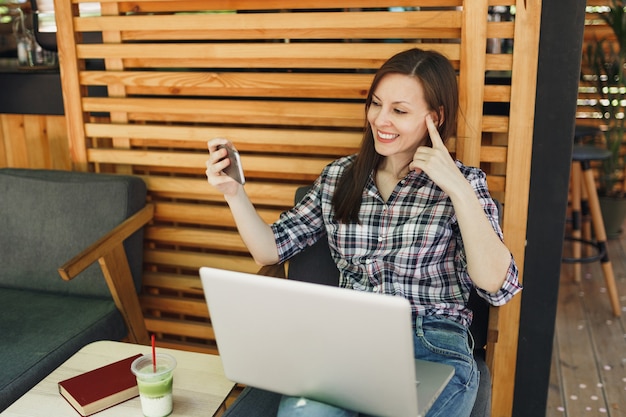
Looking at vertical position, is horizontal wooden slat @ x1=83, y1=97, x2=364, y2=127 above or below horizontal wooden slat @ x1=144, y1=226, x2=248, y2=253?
above

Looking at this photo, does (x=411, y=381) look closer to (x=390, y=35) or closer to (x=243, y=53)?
(x=390, y=35)

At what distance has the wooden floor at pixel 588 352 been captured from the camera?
272cm

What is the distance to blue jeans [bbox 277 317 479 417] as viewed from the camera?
1.50m

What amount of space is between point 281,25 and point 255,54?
0.14 meters

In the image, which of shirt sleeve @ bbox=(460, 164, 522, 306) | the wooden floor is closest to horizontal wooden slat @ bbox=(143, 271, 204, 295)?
shirt sleeve @ bbox=(460, 164, 522, 306)

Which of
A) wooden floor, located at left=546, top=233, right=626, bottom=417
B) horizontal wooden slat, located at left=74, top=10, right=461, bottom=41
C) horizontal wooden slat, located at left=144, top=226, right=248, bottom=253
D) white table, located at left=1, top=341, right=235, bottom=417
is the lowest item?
wooden floor, located at left=546, top=233, right=626, bottom=417

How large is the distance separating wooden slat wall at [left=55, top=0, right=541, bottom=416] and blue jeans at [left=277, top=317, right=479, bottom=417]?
8.3 inches

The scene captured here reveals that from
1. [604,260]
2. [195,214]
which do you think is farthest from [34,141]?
[604,260]

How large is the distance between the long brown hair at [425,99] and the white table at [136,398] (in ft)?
1.82

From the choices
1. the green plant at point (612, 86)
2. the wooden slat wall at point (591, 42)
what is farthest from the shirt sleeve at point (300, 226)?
the wooden slat wall at point (591, 42)

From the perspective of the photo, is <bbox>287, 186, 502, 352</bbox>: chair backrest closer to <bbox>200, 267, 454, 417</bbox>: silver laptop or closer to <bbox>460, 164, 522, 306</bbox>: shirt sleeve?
<bbox>460, 164, 522, 306</bbox>: shirt sleeve

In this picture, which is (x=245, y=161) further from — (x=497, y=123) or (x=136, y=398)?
(x=136, y=398)

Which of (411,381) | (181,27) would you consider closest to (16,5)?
(181,27)

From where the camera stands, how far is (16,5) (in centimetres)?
332
